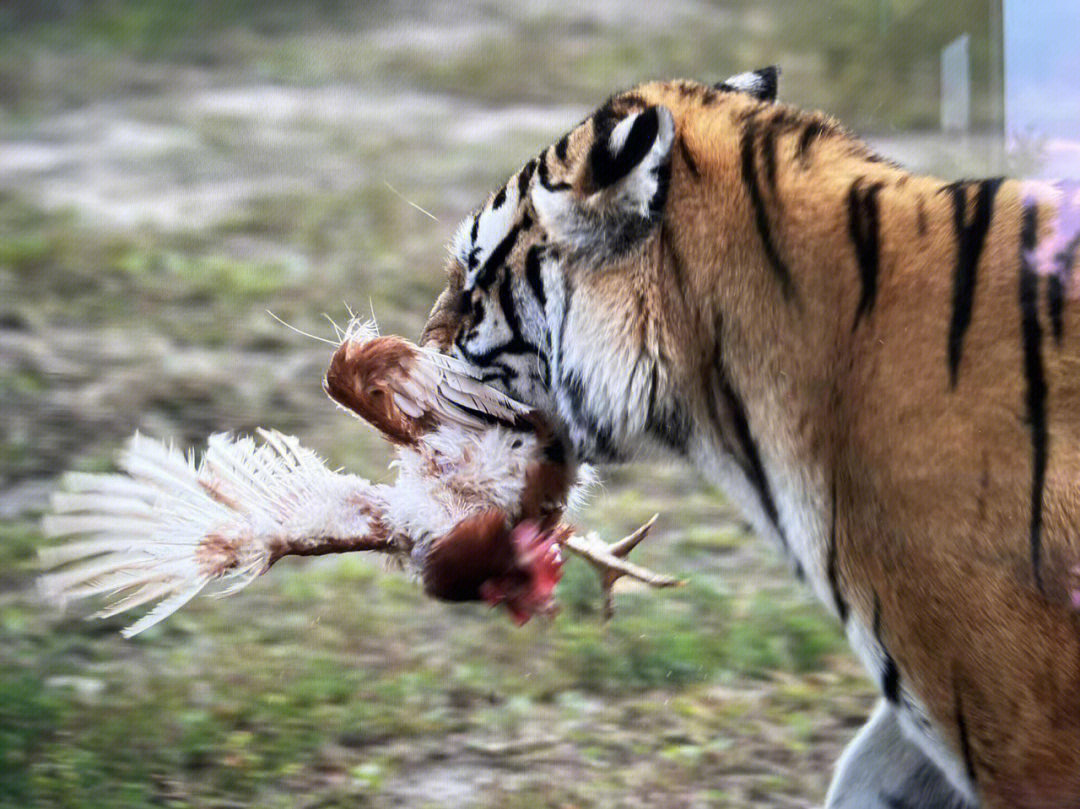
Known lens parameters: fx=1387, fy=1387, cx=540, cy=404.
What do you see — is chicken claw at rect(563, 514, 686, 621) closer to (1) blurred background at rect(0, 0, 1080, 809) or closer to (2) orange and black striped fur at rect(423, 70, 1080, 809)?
(2) orange and black striped fur at rect(423, 70, 1080, 809)

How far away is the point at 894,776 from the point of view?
185 cm

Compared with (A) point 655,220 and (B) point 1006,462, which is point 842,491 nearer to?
(B) point 1006,462

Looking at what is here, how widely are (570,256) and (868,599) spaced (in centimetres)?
57

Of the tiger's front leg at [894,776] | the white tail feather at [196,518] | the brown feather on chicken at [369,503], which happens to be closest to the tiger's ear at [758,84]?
the brown feather on chicken at [369,503]

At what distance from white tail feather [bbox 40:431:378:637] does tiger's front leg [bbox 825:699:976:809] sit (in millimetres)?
742

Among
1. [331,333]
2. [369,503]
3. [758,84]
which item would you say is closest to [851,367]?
[758,84]

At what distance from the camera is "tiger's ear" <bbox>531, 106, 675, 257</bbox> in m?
1.67

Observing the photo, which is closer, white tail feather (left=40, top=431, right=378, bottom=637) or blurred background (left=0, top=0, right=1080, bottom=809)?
white tail feather (left=40, top=431, right=378, bottom=637)

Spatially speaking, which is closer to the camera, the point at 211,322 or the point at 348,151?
the point at 211,322

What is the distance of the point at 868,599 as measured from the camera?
1.62 m

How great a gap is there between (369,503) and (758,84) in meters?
0.80

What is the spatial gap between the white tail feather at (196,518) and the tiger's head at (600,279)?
28 cm

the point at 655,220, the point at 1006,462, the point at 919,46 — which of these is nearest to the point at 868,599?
the point at 1006,462

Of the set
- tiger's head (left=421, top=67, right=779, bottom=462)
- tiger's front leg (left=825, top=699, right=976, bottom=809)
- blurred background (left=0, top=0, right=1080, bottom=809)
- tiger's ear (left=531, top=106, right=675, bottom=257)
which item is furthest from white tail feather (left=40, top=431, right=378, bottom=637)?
tiger's front leg (left=825, top=699, right=976, bottom=809)
